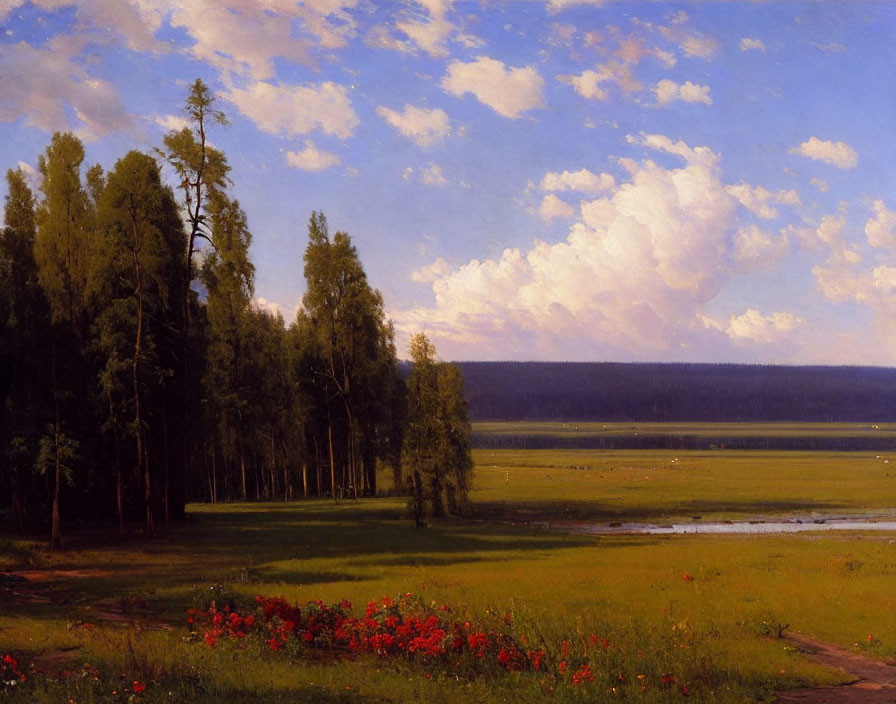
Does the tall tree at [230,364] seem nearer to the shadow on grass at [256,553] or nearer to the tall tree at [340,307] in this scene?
the tall tree at [340,307]

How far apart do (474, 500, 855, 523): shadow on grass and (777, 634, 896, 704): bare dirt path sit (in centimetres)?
3760

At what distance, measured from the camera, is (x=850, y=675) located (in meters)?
17.5

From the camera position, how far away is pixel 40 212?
128ft

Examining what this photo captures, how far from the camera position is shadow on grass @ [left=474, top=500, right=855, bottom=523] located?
59.7 m

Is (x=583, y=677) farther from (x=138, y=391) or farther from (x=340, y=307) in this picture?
(x=340, y=307)

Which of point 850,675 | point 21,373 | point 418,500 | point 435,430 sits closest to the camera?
point 850,675

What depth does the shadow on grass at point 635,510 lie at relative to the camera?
196 feet

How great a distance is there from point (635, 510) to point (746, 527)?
37.0 feet

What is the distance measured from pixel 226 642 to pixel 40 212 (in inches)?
1141

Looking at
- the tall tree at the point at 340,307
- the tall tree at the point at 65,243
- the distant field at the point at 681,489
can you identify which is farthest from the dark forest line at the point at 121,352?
the distant field at the point at 681,489

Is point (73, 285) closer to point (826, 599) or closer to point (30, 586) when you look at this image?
point (30, 586)

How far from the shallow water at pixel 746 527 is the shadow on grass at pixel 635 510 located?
3.15m

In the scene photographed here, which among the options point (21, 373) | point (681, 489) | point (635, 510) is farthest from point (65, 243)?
point (681, 489)

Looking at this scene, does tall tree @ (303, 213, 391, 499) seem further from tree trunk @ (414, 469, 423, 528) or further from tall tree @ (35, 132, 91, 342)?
tall tree @ (35, 132, 91, 342)
